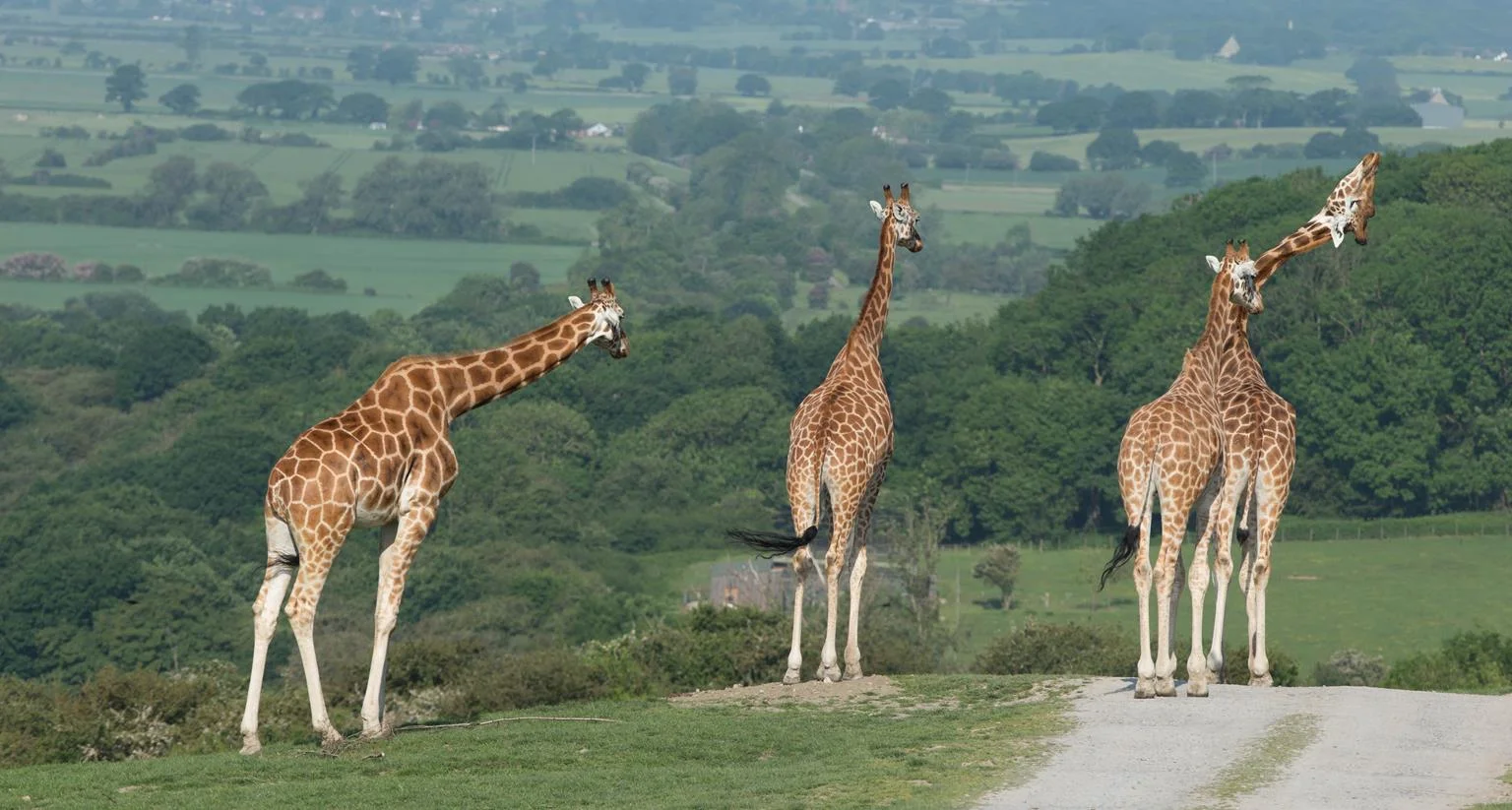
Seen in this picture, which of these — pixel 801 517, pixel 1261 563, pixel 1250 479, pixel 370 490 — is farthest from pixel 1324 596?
pixel 370 490

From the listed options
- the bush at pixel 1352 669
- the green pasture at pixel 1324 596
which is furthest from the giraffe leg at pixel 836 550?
the green pasture at pixel 1324 596

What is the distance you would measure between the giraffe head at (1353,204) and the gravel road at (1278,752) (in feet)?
20.8

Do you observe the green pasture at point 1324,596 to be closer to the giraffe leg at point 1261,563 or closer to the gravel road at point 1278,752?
the giraffe leg at point 1261,563

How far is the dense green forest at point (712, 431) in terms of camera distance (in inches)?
3595

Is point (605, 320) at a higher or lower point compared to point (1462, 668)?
higher

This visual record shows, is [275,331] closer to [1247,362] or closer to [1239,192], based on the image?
[1239,192]

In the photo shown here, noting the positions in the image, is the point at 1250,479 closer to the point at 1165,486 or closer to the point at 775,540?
the point at 1165,486

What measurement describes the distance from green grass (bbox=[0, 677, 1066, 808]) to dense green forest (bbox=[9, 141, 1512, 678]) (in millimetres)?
49823

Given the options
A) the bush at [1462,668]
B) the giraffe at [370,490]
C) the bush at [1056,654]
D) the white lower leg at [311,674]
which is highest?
the giraffe at [370,490]

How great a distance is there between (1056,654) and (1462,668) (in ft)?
24.3

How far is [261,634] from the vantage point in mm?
27641

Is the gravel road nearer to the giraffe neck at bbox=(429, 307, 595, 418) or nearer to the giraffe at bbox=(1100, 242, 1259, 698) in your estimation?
the giraffe at bbox=(1100, 242, 1259, 698)

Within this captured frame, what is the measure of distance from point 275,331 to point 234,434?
37933mm

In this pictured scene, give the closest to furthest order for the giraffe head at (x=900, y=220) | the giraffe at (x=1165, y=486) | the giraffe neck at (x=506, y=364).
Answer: the giraffe neck at (x=506, y=364)
the giraffe at (x=1165, y=486)
the giraffe head at (x=900, y=220)
